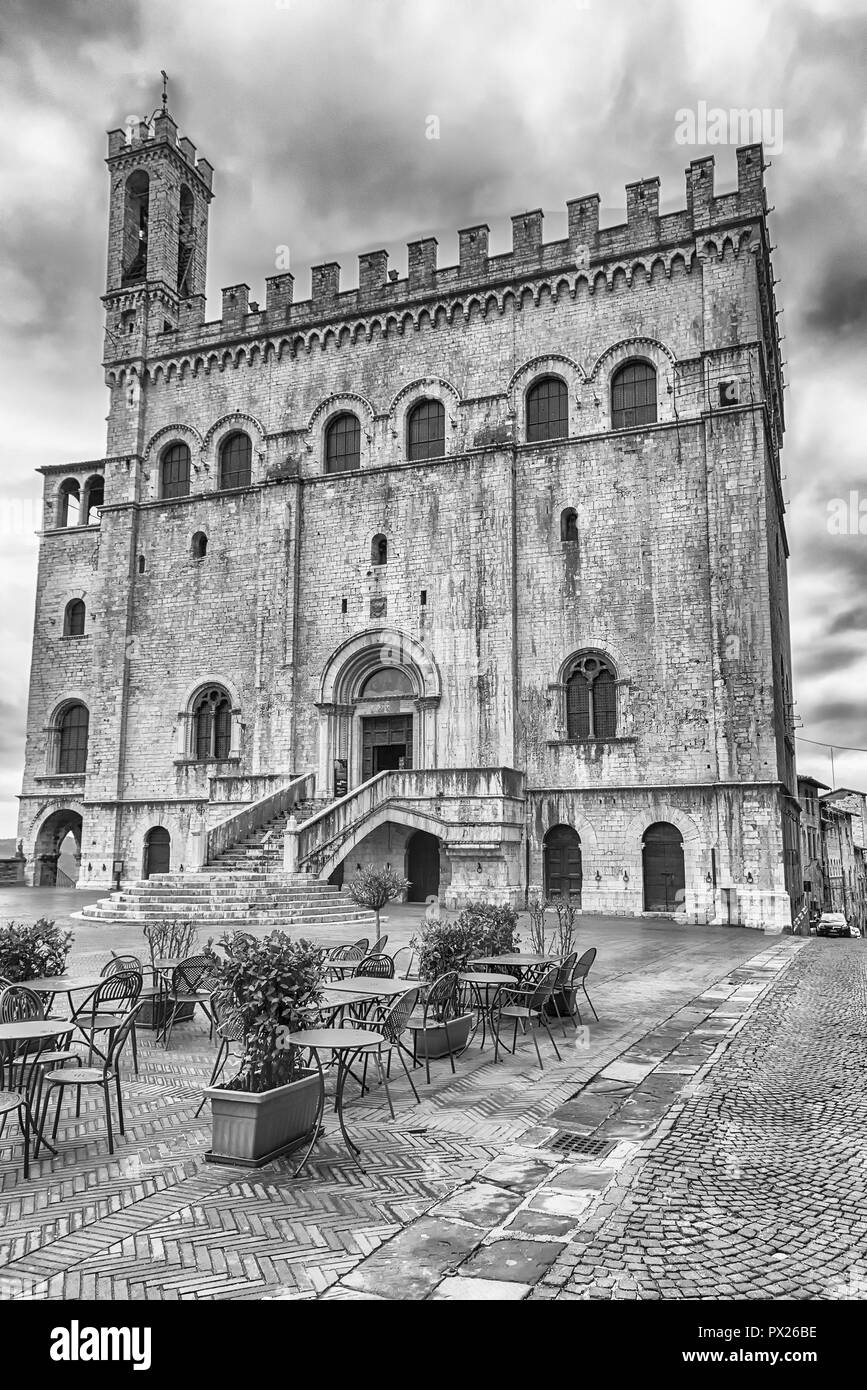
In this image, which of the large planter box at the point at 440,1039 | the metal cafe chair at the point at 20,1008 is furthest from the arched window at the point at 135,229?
the large planter box at the point at 440,1039

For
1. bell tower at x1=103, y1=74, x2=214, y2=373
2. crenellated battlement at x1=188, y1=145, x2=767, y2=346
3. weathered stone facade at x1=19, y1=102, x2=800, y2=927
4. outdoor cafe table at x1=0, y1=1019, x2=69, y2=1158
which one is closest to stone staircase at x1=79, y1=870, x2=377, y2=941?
weathered stone facade at x1=19, y1=102, x2=800, y2=927

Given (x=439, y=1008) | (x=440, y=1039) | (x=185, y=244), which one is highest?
(x=185, y=244)

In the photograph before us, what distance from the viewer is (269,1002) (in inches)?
250

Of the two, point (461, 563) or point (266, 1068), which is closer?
point (266, 1068)

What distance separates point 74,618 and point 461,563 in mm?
16187

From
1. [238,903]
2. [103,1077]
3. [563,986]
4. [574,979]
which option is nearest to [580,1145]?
[103,1077]

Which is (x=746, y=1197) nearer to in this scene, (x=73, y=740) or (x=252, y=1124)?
(x=252, y=1124)

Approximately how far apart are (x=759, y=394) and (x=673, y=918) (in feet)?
45.6

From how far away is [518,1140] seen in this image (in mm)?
6754

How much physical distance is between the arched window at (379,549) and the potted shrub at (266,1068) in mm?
22573

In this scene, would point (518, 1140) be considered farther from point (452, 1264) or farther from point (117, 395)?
point (117, 395)

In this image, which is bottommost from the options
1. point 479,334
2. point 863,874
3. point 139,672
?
point 863,874

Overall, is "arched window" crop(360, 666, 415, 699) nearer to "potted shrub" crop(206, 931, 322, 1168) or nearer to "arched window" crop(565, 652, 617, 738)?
"arched window" crop(565, 652, 617, 738)

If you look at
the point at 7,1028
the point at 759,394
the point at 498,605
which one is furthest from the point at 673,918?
the point at 7,1028
